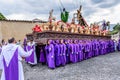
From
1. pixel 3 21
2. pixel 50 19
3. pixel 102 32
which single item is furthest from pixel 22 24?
pixel 50 19

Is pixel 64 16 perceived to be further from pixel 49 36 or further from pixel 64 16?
pixel 49 36

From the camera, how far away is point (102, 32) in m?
18.2

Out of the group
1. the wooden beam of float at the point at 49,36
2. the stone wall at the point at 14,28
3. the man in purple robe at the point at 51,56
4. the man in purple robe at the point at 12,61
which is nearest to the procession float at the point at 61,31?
the wooden beam of float at the point at 49,36

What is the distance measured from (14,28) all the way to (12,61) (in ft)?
45.0

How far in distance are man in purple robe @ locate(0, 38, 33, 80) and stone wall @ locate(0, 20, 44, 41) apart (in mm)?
12732

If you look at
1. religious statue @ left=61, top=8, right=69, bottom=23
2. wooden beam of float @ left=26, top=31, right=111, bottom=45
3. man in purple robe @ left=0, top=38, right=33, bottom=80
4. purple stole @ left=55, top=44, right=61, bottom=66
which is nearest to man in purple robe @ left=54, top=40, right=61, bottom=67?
purple stole @ left=55, top=44, right=61, bottom=66

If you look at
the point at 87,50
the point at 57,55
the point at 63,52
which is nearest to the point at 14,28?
the point at 87,50

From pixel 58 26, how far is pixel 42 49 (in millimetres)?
1572

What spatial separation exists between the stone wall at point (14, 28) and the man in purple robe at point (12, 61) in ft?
41.8

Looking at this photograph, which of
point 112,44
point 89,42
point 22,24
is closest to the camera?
point 89,42

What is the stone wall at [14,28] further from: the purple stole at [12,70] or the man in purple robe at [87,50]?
the purple stole at [12,70]

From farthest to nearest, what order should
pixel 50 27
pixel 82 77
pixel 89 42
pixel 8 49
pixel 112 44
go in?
pixel 112 44, pixel 89 42, pixel 50 27, pixel 82 77, pixel 8 49

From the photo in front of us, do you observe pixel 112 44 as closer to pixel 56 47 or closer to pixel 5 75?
pixel 56 47

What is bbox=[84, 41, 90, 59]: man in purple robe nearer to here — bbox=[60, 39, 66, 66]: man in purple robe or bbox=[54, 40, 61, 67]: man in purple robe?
bbox=[60, 39, 66, 66]: man in purple robe
